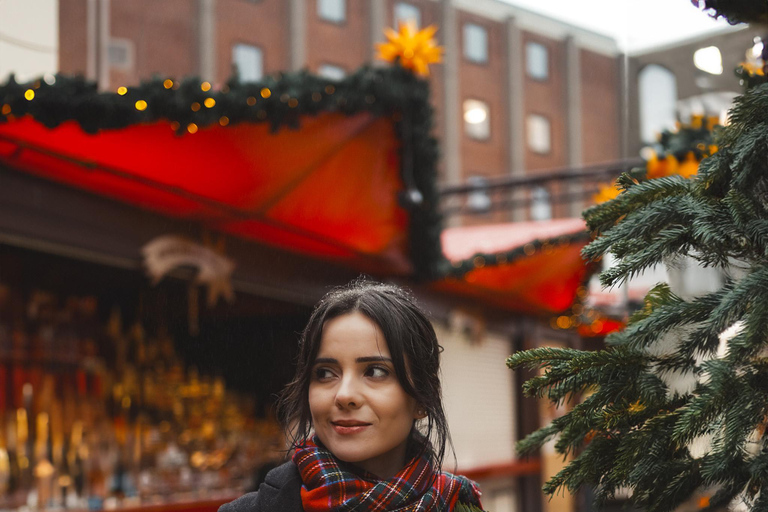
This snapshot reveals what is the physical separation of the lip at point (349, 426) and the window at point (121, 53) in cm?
1881

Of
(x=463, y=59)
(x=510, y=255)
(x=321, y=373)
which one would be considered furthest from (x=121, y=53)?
(x=321, y=373)

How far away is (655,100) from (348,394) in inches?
168

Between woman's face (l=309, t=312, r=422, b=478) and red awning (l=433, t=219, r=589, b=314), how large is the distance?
6166 mm

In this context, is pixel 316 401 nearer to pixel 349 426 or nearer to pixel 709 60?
pixel 349 426

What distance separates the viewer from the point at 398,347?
6.38 ft

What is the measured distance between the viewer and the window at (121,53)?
1972 centimetres

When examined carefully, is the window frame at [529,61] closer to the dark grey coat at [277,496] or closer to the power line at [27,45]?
the power line at [27,45]

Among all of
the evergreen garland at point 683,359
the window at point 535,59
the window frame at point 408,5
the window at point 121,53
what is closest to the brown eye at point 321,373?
the evergreen garland at point 683,359

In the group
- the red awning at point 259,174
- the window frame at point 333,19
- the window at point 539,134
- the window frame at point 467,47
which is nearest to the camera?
the red awning at point 259,174

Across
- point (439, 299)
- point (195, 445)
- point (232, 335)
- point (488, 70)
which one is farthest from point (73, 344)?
point (488, 70)

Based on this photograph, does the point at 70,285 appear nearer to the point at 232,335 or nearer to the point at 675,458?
the point at 232,335

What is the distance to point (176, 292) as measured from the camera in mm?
7180

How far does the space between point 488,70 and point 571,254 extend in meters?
21.3

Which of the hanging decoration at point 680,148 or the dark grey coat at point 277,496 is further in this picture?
the hanging decoration at point 680,148
